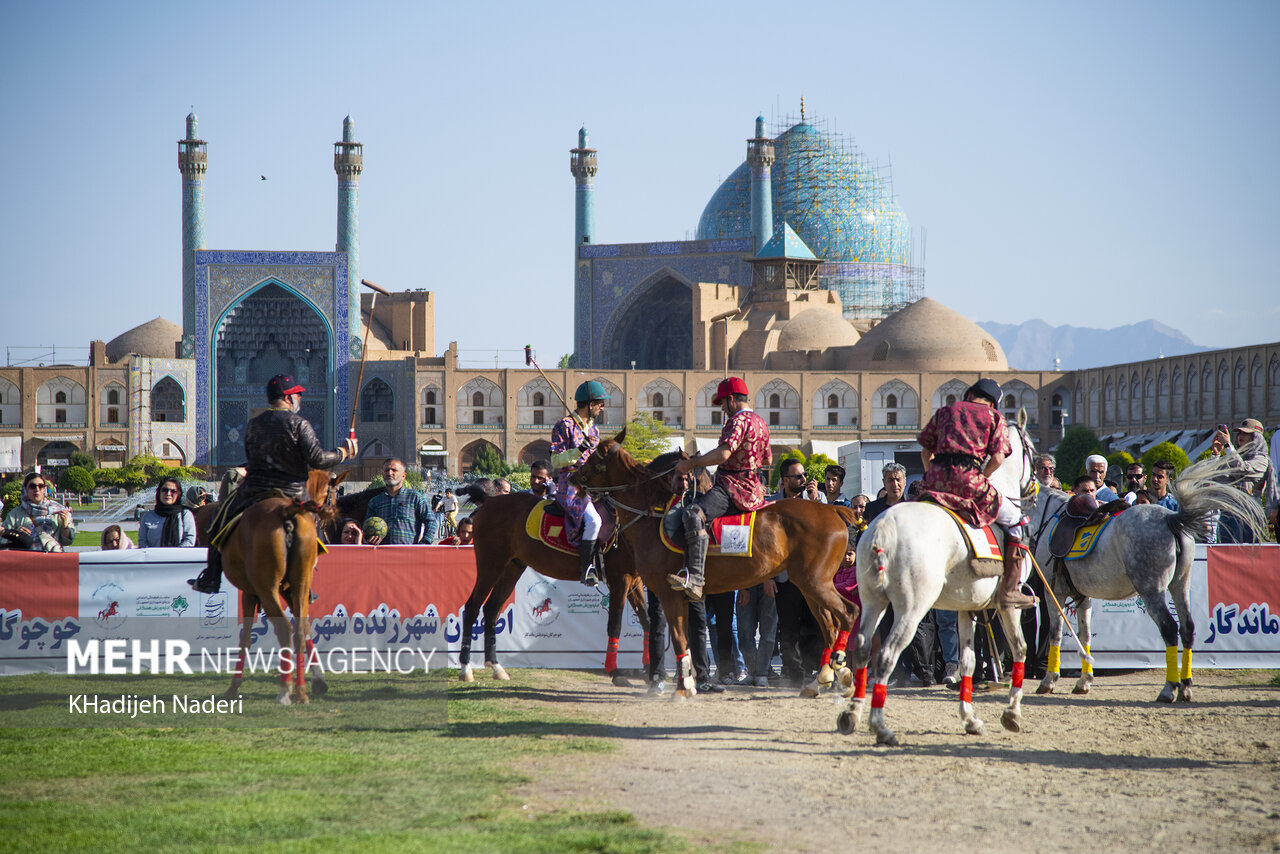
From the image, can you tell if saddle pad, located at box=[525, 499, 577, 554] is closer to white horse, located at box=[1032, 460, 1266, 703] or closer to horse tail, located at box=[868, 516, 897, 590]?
horse tail, located at box=[868, 516, 897, 590]

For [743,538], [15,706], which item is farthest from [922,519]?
[15,706]

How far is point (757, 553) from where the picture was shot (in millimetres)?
7676

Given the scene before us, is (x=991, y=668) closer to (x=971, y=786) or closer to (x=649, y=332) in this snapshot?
(x=971, y=786)

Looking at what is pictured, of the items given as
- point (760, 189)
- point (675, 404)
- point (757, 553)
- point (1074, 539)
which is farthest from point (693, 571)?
point (760, 189)

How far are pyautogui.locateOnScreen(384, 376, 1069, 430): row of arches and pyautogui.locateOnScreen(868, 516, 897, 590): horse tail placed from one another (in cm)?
4558

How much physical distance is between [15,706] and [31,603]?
2.12m

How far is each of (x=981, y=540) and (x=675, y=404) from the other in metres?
46.6

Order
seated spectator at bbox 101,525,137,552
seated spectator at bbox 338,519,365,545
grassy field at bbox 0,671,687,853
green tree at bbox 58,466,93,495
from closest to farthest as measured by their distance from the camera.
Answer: grassy field at bbox 0,671,687,853
seated spectator at bbox 101,525,137,552
seated spectator at bbox 338,519,365,545
green tree at bbox 58,466,93,495

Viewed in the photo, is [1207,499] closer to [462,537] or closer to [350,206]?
[462,537]

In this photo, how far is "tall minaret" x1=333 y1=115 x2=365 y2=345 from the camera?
5134cm

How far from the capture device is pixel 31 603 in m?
8.60

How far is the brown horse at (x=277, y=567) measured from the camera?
6.81 metres

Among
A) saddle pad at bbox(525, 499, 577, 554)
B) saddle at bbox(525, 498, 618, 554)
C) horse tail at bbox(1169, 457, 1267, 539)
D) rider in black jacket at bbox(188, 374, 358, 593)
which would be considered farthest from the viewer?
saddle pad at bbox(525, 499, 577, 554)

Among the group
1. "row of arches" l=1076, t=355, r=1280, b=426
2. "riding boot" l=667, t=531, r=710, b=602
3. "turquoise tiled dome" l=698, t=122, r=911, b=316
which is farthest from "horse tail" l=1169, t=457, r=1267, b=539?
"turquoise tiled dome" l=698, t=122, r=911, b=316
